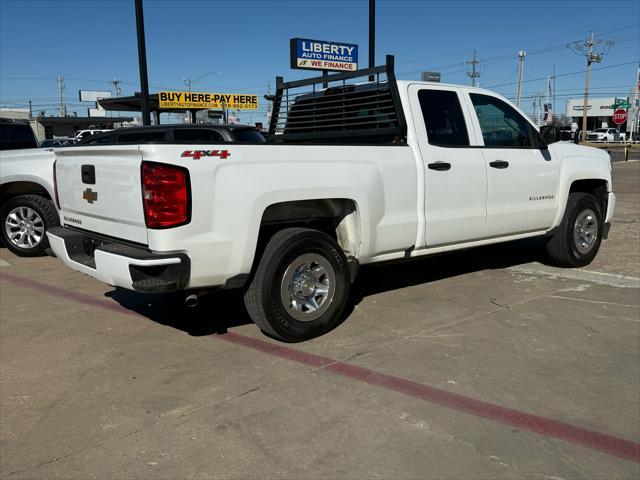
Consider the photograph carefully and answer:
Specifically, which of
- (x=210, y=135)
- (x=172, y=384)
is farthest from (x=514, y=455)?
Result: (x=210, y=135)

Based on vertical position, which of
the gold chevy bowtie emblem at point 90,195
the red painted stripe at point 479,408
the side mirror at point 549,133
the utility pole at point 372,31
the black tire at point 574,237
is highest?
the utility pole at point 372,31

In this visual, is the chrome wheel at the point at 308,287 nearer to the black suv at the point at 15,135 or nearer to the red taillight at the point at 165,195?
the red taillight at the point at 165,195

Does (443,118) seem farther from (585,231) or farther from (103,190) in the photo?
(103,190)

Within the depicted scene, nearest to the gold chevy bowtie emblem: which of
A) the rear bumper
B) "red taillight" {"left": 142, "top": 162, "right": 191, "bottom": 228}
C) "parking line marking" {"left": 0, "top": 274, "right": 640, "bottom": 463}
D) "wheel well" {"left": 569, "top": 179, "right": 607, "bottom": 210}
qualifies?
the rear bumper

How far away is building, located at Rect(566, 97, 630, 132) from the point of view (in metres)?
91.6

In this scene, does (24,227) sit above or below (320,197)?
below

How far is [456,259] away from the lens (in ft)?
25.0

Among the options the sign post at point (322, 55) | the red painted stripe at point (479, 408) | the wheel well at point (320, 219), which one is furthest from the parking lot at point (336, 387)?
the sign post at point (322, 55)

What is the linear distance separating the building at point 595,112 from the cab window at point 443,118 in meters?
94.0

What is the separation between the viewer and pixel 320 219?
16.0 ft

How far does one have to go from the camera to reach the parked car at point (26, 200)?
7.84 m

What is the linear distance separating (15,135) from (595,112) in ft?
324

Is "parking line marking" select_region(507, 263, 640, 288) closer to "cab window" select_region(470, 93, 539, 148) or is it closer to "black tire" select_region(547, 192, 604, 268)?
"black tire" select_region(547, 192, 604, 268)

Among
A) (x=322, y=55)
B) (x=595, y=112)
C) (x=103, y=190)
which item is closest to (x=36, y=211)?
(x=103, y=190)
